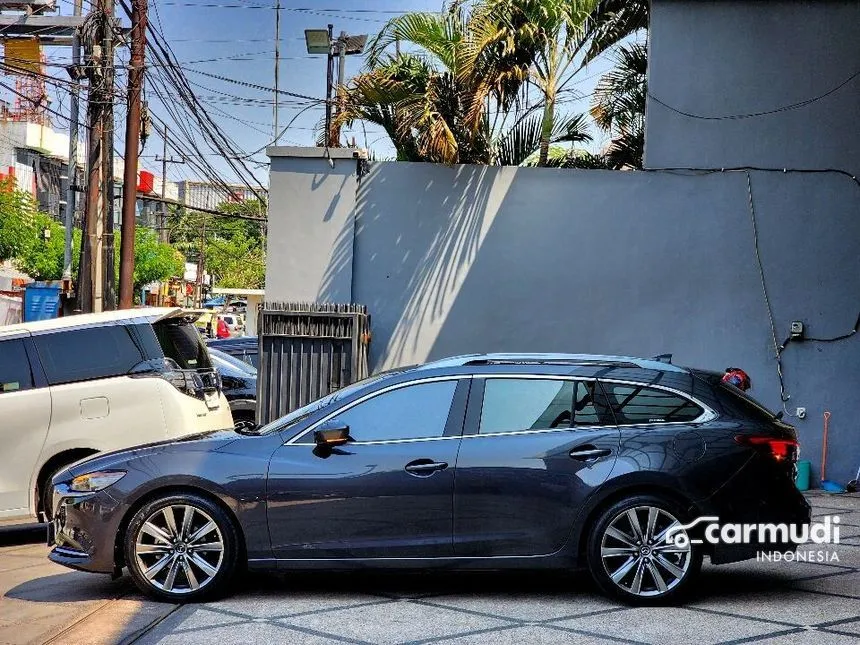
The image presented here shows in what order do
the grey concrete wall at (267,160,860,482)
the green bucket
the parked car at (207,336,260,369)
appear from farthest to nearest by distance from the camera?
the parked car at (207,336,260,369) < the grey concrete wall at (267,160,860,482) < the green bucket

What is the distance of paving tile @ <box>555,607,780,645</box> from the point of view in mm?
6055

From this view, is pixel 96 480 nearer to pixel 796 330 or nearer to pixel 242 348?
pixel 796 330

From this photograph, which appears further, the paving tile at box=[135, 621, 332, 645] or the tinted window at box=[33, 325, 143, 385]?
the tinted window at box=[33, 325, 143, 385]

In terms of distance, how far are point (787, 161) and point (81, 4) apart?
21258 mm

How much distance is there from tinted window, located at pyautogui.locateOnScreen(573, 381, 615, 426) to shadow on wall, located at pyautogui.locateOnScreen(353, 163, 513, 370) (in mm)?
6251

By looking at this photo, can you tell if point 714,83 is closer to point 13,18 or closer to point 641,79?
point 641,79

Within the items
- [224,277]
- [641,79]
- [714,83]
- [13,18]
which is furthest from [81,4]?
[224,277]

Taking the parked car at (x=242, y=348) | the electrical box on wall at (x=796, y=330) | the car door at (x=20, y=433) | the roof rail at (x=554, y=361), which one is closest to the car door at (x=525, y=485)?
the roof rail at (x=554, y=361)

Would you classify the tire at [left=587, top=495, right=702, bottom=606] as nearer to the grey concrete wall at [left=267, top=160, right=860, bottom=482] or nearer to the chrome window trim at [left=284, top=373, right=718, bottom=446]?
the chrome window trim at [left=284, top=373, right=718, bottom=446]

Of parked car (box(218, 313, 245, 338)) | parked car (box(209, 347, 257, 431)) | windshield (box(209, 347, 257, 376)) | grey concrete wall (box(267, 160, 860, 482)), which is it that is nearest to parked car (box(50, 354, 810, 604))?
grey concrete wall (box(267, 160, 860, 482))

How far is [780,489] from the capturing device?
6871 millimetres

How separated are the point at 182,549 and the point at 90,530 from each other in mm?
608

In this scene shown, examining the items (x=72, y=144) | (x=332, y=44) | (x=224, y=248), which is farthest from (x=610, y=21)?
(x=224, y=248)

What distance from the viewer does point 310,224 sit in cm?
1333
